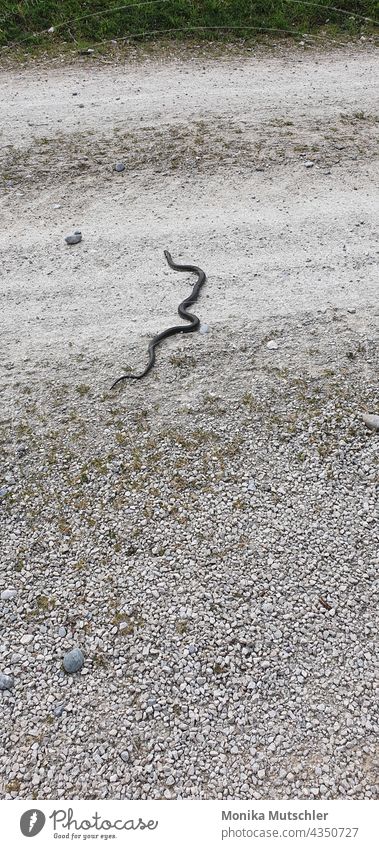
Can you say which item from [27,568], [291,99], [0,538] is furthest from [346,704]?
[291,99]

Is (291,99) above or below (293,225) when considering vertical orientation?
above

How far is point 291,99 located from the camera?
1120 cm

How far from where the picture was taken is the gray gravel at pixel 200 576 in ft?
13.5

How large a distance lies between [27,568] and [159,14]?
1283cm

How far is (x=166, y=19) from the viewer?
43.8 ft

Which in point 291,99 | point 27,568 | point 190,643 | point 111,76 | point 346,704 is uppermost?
point 111,76

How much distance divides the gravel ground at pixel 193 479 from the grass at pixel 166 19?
4864 mm

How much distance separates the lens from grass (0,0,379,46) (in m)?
13.3

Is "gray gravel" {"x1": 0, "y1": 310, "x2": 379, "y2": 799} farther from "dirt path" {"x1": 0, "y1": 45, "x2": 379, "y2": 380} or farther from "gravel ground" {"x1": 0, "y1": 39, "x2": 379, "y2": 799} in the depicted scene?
"dirt path" {"x1": 0, "y1": 45, "x2": 379, "y2": 380}

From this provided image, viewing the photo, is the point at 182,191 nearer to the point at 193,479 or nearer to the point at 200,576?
the point at 193,479

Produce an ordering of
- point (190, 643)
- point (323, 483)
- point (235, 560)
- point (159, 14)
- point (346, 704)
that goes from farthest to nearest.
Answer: point (159, 14)
point (323, 483)
point (235, 560)
point (190, 643)
point (346, 704)

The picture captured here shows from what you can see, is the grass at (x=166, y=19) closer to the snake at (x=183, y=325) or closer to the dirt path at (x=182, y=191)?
the dirt path at (x=182, y=191)

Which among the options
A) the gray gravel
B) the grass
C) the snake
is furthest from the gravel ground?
the grass

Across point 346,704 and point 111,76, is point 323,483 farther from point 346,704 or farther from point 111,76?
point 111,76
